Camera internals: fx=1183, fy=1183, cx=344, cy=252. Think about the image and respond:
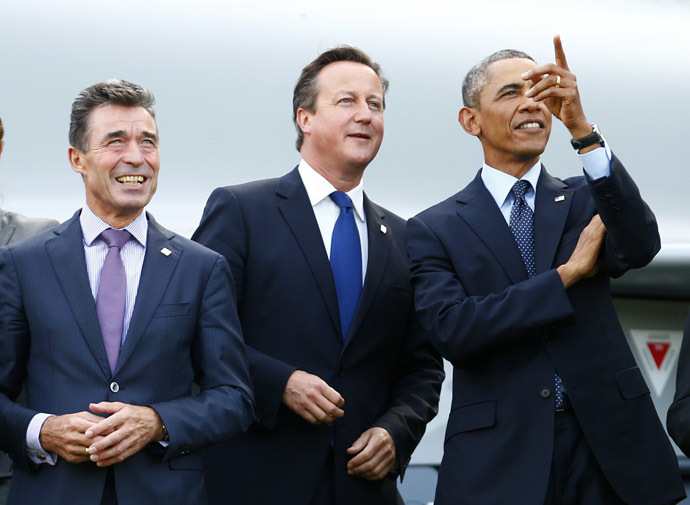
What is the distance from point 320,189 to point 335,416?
62 cm

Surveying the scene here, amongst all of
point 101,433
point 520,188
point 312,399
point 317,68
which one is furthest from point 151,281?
point 317,68

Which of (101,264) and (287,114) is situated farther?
(287,114)

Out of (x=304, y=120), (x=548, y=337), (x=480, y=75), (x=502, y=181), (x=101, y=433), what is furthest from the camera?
(x=304, y=120)

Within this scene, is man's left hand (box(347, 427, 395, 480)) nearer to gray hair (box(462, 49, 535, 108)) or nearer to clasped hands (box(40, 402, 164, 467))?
clasped hands (box(40, 402, 164, 467))

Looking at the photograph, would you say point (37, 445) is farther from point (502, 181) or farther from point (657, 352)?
point (657, 352)

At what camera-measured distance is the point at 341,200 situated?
2920 millimetres

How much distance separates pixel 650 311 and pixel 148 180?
1761 millimetres


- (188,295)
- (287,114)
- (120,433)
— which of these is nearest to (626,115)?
(287,114)

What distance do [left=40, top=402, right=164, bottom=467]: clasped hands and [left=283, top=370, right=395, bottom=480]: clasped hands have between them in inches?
18.6

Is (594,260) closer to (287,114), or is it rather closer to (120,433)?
(120,433)

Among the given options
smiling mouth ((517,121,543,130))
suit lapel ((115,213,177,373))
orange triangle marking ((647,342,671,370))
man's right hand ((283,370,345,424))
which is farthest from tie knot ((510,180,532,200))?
orange triangle marking ((647,342,671,370))

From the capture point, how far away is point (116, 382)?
2.27 meters

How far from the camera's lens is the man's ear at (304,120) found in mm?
3037

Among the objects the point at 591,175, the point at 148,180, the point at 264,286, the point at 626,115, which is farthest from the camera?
the point at 626,115
